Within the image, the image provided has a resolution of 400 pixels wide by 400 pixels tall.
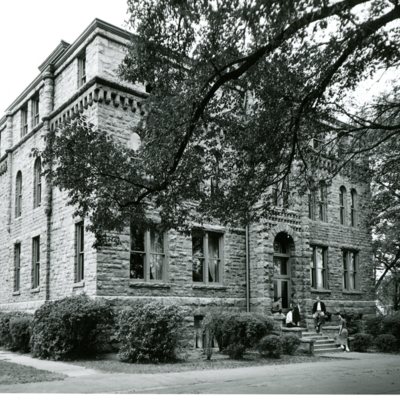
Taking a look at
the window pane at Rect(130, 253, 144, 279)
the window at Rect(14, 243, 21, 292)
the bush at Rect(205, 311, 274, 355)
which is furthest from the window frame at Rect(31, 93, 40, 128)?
the bush at Rect(205, 311, 274, 355)

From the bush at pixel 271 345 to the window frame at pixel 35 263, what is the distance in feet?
34.8

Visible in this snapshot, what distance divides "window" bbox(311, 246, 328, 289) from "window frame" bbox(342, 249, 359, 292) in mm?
1820

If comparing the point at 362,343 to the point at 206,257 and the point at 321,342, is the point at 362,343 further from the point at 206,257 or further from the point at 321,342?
the point at 206,257

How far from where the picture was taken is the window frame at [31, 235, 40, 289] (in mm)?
23281

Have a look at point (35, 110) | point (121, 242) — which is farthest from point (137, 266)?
point (35, 110)

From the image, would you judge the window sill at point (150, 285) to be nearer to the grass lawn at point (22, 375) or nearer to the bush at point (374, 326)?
the grass lawn at point (22, 375)

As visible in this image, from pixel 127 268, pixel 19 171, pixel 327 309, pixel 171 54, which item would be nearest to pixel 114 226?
pixel 171 54

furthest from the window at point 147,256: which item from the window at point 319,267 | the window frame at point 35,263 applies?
the window at point 319,267

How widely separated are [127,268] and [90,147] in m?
8.39

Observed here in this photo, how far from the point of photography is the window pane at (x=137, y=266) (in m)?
20.1

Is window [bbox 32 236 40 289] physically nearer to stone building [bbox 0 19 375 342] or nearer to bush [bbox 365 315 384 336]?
stone building [bbox 0 19 375 342]

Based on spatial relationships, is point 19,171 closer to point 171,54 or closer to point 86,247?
point 86,247

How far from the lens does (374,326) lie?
24469 mm

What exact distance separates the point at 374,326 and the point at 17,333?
15386 millimetres
